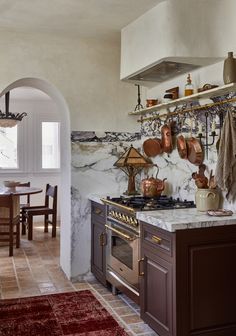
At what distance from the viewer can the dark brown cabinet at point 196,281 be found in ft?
7.95

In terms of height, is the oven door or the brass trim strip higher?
the brass trim strip

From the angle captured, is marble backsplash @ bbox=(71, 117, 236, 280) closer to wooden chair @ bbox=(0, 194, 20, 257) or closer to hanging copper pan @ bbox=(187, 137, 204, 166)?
hanging copper pan @ bbox=(187, 137, 204, 166)

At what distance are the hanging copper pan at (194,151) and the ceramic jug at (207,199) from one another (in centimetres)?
37

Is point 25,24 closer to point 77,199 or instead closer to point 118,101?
point 118,101

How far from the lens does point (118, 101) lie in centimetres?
423

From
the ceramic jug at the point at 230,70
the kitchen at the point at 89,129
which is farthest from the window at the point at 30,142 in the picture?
the ceramic jug at the point at 230,70

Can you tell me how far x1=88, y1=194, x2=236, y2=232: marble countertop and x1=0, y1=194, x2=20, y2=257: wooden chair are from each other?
2758 mm

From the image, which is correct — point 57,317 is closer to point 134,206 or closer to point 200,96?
point 134,206

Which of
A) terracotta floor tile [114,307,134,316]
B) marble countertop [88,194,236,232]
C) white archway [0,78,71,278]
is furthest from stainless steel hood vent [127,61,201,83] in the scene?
terracotta floor tile [114,307,134,316]

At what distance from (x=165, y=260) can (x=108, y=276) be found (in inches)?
48.2

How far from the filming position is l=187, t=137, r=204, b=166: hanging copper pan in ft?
10.4

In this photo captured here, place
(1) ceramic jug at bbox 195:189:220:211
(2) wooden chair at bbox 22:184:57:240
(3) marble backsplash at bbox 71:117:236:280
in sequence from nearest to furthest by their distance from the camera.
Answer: (1) ceramic jug at bbox 195:189:220:211
(3) marble backsplash at bbox 71:117:236:280
(2) wooden chair at bbox 22:184:57:240

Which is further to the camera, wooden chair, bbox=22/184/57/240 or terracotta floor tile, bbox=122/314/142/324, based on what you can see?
wooden chair, bbox=22/184/57/240

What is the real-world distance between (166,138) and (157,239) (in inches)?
50.7
